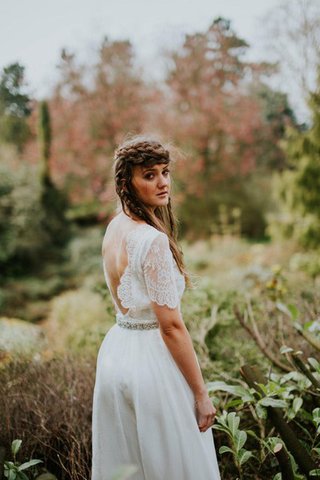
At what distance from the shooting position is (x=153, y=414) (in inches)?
61.0

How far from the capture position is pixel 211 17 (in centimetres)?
1127

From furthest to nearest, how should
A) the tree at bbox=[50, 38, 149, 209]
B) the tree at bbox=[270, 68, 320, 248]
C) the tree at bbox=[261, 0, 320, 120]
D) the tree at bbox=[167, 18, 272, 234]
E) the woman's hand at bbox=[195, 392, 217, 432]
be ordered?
the tree at bbox=[167, 18, 272, 234] → the tree at bbox=[50, 38, 149, 209] → the tree at bbox=[261, 0, 320, 120] → the tree at bbox=[270, 68, 320, 248] → the woman's hand at bbox=[195, 392, 217, 432]

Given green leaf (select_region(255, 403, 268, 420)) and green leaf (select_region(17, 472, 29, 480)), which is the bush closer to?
green leaf (select_region(17, 472, 29, 480))

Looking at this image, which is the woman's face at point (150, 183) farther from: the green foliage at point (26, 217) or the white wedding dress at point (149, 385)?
the green foliage at point (26, 217)

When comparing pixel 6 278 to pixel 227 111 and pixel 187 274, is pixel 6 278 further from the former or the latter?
pixel 187 274

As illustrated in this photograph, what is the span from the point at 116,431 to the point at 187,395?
333mm

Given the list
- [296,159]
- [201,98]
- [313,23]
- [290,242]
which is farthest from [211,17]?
[290,242]

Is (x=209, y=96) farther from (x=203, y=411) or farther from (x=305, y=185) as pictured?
(x=203, y=411)

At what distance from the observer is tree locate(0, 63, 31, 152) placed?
330 inches

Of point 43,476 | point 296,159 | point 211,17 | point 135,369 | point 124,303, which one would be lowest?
point 43,476

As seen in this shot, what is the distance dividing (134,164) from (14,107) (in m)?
11.0

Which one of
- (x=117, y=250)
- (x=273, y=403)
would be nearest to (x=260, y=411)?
(x=273, y=403)

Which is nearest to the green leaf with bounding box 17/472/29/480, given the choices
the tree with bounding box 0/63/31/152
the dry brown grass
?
the dry brown grass

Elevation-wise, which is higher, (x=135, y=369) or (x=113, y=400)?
(x=135, y=369)
